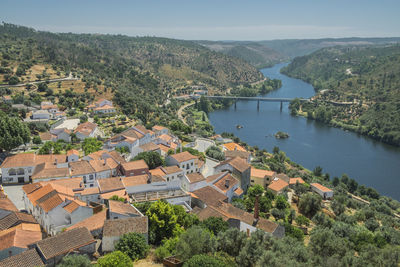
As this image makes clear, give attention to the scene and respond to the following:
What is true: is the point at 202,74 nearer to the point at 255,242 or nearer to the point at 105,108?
the point at 105,108

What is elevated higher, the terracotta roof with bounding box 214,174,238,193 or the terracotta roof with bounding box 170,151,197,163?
the terracotta roof with bounding box 170,151,197,163

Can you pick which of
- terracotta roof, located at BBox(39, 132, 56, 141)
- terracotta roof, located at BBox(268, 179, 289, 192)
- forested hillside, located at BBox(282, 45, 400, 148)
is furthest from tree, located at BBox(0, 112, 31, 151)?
forested hillside, located at BBox(282, 45, 400, 148)

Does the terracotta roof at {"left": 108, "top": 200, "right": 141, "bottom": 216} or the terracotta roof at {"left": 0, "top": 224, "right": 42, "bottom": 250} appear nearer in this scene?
the terracotta roof at {"left": 0, "top": 224, "right": 42, "bottom": 250}

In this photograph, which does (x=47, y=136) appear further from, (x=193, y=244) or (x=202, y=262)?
(x=202, y=262)

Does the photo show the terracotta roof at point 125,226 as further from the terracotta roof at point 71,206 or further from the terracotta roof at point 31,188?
the terracotta roof at point 31,188

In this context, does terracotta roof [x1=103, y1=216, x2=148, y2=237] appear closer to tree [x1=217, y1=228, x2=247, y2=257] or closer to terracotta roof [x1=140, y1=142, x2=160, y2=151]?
tree [x1=217, y1=228, x2=247, y2=257]

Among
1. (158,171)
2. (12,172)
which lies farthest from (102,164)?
(12,172)
